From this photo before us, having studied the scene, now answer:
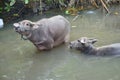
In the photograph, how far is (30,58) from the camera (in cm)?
767

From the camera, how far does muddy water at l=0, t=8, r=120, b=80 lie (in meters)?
6.77

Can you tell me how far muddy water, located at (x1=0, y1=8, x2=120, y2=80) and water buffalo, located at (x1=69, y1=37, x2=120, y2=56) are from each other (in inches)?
5.3

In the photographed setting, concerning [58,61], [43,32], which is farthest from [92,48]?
[43,32]

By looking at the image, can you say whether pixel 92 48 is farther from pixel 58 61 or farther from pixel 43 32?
pixel 43 32

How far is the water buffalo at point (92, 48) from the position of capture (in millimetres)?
7488

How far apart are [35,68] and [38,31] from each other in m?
1.00

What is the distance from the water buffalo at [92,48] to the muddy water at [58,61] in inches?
5.3

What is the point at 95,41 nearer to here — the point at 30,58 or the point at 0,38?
the point at 30,58

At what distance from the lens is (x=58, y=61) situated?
24.5 ft

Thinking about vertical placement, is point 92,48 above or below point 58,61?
above

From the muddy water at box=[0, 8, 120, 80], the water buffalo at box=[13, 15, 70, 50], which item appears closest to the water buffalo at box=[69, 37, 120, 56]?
the muddy water at box=[0, 8, 120, 80]

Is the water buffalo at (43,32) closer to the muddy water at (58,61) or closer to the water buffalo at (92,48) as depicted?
the muddy water at (58,61)

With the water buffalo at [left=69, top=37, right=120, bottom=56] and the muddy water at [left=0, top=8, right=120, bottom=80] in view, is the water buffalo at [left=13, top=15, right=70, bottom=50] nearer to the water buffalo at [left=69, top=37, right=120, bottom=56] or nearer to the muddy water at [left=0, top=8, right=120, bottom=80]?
the muddy water at [left=0, top=8, right=120, bottom=80]

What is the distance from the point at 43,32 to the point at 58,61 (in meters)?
0.80
